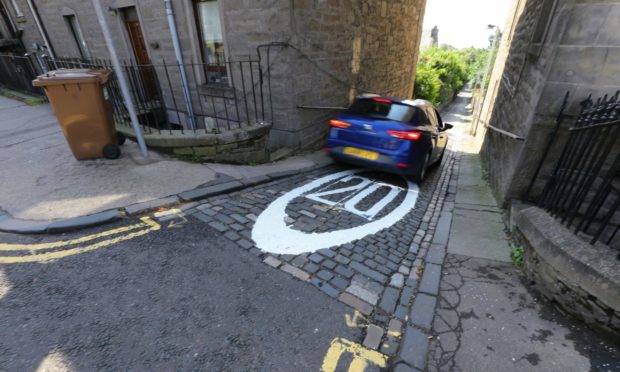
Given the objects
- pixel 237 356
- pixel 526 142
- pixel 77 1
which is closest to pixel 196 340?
pixel 237 356

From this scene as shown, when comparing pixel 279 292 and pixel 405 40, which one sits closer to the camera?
pixel 279 292

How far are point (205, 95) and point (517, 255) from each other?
7.92 m

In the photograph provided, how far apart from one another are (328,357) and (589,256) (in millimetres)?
2338

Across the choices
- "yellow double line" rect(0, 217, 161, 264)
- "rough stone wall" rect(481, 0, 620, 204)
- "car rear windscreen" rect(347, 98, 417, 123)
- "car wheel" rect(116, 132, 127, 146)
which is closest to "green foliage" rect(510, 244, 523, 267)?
"rough stone wall" rect(481, 0, 620, 204)

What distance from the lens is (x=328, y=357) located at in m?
2.14

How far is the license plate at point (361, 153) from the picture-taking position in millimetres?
5566

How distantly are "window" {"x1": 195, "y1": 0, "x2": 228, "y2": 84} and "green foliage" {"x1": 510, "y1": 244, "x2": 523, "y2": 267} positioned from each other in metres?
7.07

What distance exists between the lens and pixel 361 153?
5715 mm

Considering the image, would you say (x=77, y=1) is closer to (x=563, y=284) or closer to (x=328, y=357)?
(x=328, y=357)

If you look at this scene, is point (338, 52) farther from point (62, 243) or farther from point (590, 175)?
point (62, 243)

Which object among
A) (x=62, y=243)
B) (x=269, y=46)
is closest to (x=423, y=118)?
(x=269, y=46)

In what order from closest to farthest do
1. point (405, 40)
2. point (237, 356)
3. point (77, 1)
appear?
point (237, 356) < point (77, 1) < point (405, 40)

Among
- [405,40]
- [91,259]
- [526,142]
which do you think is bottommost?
[91,259]

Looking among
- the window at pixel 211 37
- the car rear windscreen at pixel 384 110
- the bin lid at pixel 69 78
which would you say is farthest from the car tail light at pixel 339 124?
the bin lid at pixel 69 78
